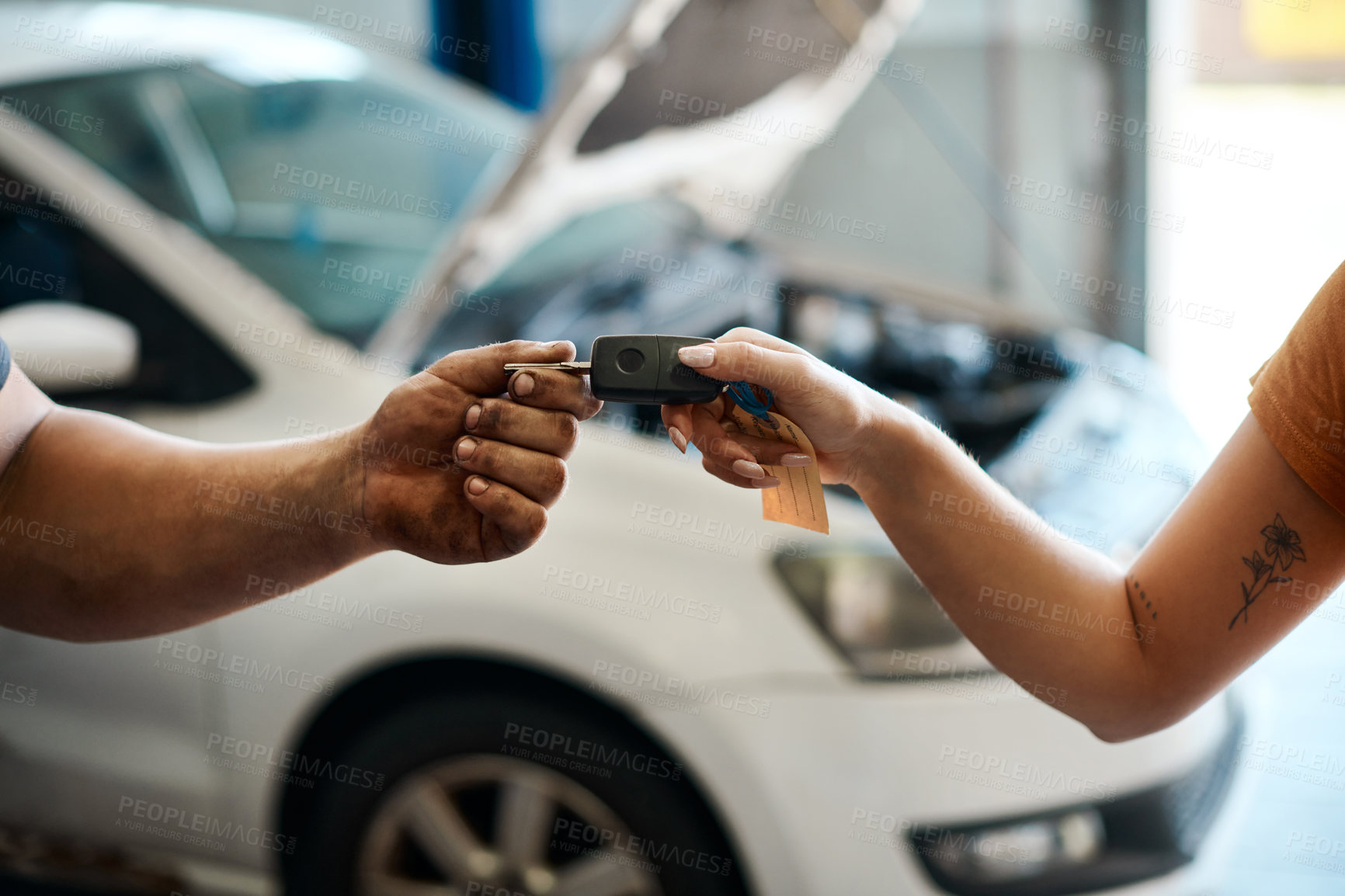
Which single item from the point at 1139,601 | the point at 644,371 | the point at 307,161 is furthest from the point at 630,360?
the point at 307,161

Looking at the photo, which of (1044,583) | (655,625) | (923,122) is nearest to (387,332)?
(655,625)

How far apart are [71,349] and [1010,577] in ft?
4.62

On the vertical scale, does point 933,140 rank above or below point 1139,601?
above

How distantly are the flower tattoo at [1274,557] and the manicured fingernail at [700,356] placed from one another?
562 millimetres

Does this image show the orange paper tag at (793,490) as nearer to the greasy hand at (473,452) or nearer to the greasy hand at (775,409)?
the greasy hand at (775,409)

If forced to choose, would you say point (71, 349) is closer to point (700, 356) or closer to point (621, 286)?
point (621, 286)

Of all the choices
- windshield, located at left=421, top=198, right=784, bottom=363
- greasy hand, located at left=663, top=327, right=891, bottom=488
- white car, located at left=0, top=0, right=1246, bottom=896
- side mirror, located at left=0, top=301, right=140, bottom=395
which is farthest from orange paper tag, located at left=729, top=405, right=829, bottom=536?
side mirror, located at left=0, top=301, right=140, bottom=395

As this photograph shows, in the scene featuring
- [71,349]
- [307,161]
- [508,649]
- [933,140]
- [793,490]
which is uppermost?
[933,140]

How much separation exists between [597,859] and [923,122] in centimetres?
225

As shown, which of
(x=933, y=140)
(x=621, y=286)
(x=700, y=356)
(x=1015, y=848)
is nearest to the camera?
(x=700, y=356)

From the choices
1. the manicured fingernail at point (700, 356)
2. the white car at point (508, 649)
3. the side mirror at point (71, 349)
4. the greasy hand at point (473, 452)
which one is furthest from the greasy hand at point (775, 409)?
the side mirror at point (71, 349)

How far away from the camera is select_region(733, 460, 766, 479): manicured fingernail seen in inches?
32.6

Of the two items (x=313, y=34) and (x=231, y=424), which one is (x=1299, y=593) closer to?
(x=231, y=424)

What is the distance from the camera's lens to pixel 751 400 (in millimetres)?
839
